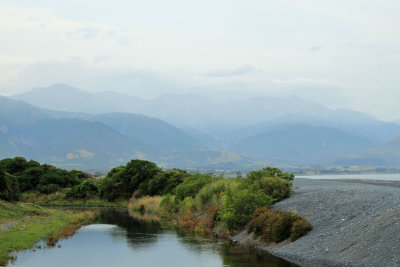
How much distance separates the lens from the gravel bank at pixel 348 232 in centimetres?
2969

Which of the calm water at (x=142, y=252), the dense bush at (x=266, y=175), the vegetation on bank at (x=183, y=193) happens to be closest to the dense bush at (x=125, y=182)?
the vegetation on bank at (x=183, y=193)

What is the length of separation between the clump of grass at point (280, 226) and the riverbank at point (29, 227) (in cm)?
1903

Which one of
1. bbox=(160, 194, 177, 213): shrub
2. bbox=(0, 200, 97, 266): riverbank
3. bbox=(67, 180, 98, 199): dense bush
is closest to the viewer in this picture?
bbox=(0, 200, 97, 266): riverbank

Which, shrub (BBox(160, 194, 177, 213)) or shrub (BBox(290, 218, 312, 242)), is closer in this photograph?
shrub (BBox(290, 218, 312, 242))

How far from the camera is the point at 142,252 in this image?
40.9 meters

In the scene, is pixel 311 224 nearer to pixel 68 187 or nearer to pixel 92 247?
pixel 92 247

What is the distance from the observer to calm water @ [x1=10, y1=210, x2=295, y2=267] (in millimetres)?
35562

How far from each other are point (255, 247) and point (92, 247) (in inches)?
579

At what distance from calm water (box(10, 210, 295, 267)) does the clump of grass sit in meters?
2.46

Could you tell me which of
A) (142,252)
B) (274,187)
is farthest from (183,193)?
(142,252)

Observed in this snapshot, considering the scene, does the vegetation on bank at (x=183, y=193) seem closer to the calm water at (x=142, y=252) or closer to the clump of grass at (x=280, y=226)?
the clump of grass at (x=280, y=226)

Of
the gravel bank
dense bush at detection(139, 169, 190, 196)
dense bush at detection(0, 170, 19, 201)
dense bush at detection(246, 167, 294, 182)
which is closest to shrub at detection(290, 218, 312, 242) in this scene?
the gravel bank

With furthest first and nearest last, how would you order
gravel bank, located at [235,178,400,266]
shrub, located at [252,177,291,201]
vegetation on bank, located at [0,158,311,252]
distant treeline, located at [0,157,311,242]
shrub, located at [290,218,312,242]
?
shrub, located at [252,177,291,201], vegetation on bank, located at [0,158,311,252], distant treeline, located at [0,157,311,242], shrub, located at [290,218,312,242], gravel bank, located at [235,178,400,266]

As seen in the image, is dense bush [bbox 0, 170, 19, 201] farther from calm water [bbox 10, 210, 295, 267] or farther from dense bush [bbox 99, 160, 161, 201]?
dense bush [bbox 99, 160, 161, 201]
